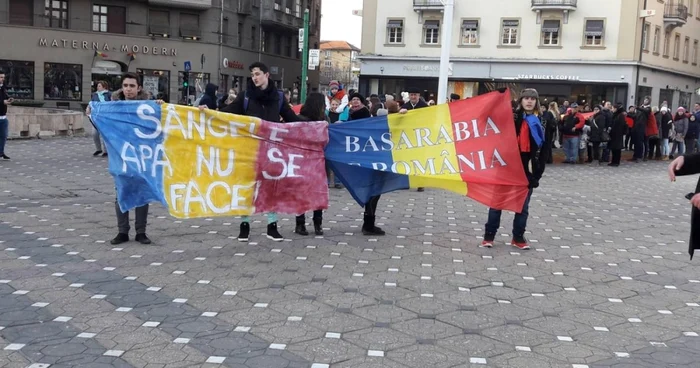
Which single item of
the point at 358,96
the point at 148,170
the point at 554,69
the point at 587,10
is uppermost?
the point at 587,10

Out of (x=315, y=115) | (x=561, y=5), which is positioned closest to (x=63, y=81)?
(x=561, y=5)

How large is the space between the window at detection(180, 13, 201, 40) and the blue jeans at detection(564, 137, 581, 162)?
111 feet

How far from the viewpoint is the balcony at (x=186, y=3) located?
47656mm

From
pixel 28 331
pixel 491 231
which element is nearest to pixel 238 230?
pixel 491 231

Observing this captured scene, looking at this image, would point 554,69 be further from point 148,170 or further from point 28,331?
point 28,331

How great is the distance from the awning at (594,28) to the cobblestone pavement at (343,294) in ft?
120

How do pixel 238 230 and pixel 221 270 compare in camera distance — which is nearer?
pixel 221 270

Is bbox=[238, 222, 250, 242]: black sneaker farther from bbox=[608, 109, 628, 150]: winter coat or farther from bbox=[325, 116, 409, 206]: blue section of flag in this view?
bbox=[608, 109, 628, 150]: winter coat

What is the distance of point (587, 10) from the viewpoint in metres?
45.2

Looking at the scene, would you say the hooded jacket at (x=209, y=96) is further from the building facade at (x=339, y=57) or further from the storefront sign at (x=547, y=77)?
the building facade at (x=339, y=57)

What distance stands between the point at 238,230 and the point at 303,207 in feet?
3.70

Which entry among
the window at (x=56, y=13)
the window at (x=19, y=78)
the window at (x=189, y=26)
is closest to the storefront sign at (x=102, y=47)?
the window at (x=56, y=13)

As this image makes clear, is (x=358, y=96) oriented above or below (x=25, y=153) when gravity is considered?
above

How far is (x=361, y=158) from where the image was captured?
8.96 meters
